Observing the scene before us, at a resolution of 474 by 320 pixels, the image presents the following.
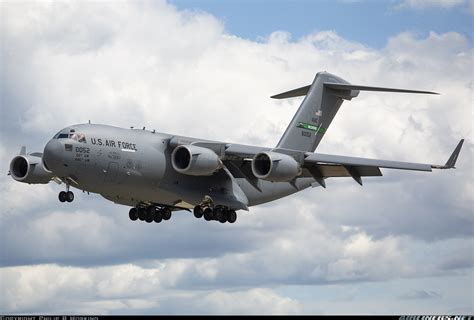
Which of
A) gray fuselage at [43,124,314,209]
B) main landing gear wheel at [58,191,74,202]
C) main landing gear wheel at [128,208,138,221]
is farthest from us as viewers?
main landing gear wheel at [128,208,138,221]

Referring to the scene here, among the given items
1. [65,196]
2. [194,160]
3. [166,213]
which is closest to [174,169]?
[194,160]

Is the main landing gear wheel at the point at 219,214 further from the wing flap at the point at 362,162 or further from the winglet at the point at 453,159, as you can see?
the winglet at the point at 453,159

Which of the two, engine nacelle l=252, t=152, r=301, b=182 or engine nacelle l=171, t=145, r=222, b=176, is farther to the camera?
engine nacelle l=171, t=145, r=222, b=176

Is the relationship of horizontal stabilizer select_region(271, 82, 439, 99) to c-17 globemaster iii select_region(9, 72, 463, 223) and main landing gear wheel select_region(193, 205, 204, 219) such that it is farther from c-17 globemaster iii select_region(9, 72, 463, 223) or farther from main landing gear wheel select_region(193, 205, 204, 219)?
main landing gear wheel select_region(193, 205, 204, 219)

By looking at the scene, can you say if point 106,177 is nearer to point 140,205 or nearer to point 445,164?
point 140,205

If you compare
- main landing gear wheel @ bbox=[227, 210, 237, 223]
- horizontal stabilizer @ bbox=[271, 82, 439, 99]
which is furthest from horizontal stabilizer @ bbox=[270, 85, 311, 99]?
main landing gear wheel @ bbox=[227, 210, 237, 223]

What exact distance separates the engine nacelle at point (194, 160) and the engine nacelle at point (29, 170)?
→ 500cm

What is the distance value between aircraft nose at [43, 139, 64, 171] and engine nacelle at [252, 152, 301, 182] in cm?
649

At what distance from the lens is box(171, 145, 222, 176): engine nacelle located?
32688 mm

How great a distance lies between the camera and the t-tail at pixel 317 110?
37.5 metres

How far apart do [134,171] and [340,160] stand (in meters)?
6.98

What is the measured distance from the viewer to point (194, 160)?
32.7 metres

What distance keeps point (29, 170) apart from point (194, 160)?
643cm

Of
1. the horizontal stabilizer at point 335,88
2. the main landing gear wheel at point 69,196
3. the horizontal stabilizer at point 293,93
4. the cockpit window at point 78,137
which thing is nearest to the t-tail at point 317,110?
the horizontal stabilizer at point 335,88
